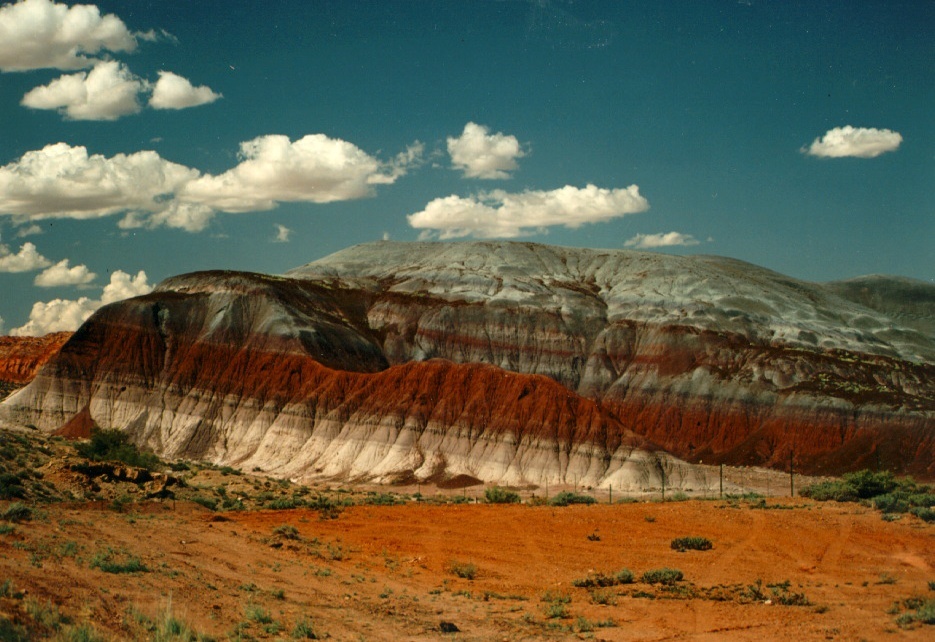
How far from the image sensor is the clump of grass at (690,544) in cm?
2866

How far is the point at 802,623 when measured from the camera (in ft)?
59.6

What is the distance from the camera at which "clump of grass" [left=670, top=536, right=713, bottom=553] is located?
28.7 meters

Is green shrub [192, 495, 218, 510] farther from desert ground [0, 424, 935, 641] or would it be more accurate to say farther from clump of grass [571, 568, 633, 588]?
clump of grass [571, 568, 633, 588]

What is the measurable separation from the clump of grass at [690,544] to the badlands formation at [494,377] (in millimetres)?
45332

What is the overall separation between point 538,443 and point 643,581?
57069mm

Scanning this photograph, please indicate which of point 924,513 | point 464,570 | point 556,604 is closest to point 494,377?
point 924,513

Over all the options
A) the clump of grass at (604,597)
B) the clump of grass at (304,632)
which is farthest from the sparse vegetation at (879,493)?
the clump of grass at (304,632)

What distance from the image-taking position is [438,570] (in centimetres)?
2553

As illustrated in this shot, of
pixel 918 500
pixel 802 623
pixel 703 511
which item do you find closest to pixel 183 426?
pixel 703 511

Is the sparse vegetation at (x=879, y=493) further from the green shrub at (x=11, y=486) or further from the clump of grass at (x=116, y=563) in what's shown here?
the green shrub at (x=11, y=486)

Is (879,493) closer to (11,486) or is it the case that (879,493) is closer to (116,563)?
(116,563)

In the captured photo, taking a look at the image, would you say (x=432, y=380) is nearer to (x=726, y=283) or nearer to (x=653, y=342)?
(x=653, y=342)

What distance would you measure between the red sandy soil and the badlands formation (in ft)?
139

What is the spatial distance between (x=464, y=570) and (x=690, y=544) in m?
8.13
